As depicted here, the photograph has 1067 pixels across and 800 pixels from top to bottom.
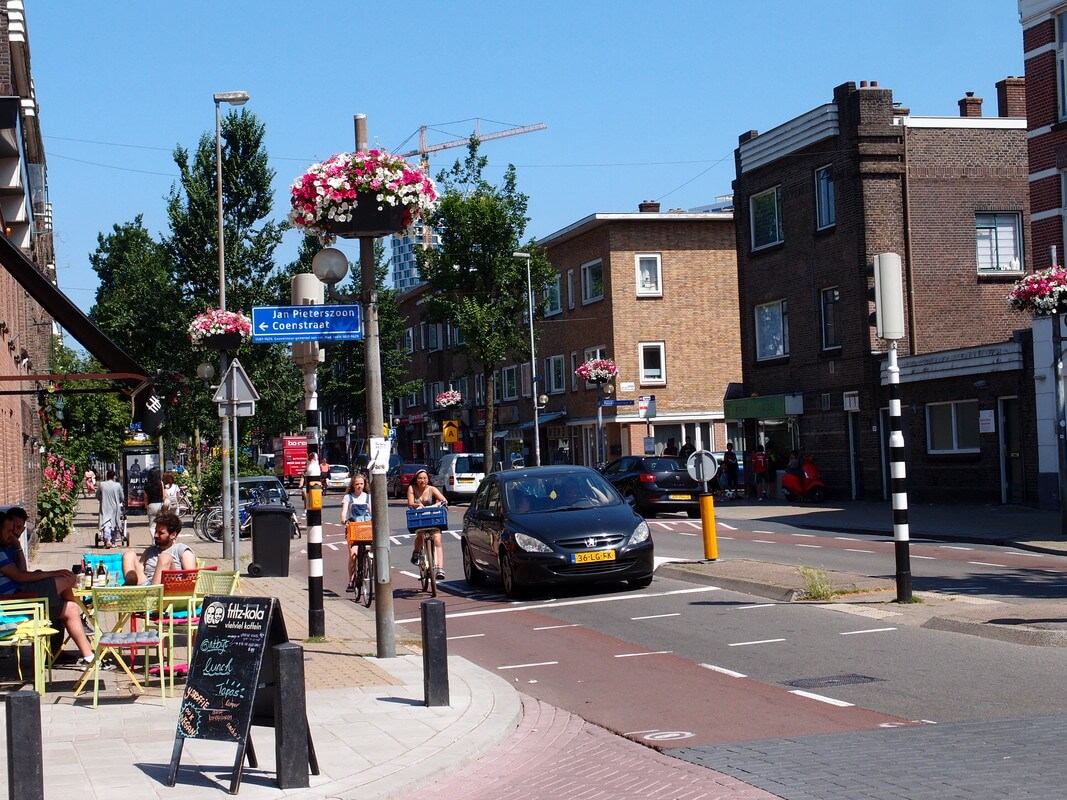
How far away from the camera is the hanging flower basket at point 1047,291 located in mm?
21531

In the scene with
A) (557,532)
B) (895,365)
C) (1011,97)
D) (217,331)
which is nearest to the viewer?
(895,365)

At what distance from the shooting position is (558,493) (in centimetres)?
1708

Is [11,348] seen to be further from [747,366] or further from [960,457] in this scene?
[747,366]

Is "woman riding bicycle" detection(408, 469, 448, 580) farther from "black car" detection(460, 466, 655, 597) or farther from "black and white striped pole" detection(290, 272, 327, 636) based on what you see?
"black and white striped pole" detection(290, 272, 327, 636)

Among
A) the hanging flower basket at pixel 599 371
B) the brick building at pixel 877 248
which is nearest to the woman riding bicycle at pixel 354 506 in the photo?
the brick building at pixel 877 248

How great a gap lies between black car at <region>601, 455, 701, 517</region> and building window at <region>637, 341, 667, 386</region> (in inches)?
791

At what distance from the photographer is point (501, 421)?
220 feet

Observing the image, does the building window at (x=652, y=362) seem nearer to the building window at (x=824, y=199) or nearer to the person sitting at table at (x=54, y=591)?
the building window at (x=824, y=199)

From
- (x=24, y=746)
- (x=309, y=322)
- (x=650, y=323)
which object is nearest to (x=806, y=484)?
(x=650, y=323)

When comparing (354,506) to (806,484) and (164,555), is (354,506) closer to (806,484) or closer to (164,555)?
(164,555)

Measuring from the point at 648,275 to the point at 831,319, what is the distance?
16.1 metres

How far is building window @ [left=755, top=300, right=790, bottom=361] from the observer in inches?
1612

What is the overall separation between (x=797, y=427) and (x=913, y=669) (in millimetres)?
30207

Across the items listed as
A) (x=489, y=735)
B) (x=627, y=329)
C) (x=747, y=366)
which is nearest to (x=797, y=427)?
(x=747, y=366)
